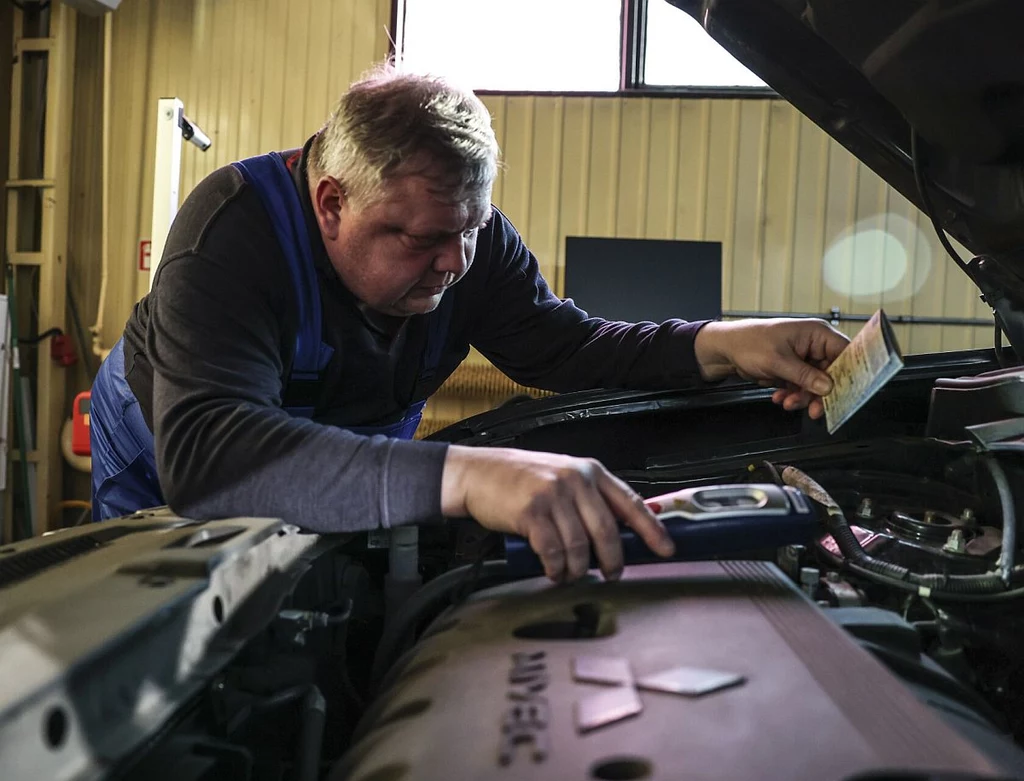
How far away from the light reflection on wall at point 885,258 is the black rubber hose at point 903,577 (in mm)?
2733

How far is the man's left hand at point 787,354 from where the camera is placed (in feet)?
3.76

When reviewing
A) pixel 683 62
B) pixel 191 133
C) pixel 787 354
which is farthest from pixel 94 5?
pixel 787 354

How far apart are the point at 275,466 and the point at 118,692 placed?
378mm

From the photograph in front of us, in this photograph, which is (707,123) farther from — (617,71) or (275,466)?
(275,466)

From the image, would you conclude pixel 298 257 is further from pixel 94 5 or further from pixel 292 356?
pixel 94 5

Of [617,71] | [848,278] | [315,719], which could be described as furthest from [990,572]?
[617,71]

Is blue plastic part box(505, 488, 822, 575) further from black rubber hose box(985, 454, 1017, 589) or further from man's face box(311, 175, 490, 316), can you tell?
man's face box(311, 175, 490, 316)

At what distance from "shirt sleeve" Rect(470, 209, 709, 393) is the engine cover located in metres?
0.68

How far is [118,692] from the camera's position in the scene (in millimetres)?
483

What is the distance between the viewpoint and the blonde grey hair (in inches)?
40.5

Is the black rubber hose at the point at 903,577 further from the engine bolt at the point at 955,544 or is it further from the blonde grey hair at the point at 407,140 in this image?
the blonde grey hair at the point at 407,140

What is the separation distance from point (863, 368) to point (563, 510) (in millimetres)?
428

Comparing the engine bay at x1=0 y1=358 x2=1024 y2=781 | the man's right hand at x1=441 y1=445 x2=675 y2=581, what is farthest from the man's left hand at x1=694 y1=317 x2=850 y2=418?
the man's right hand at x1=441 y1=445 x2=675 y2=581

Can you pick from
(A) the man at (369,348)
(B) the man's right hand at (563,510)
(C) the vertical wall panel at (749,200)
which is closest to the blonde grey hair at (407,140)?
(A) the man at (369,348)
